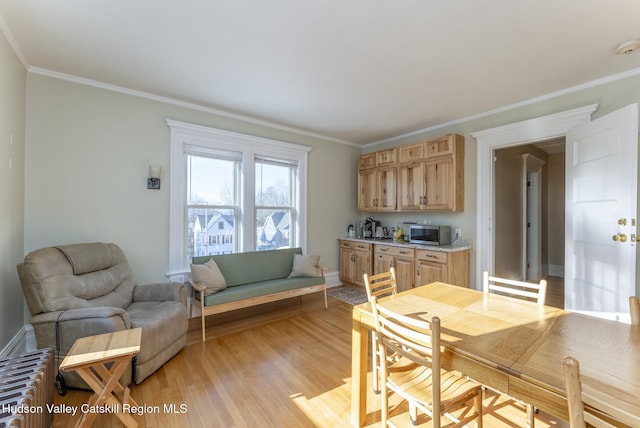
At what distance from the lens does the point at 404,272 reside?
397 cm

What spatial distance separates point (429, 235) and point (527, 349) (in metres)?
2.92

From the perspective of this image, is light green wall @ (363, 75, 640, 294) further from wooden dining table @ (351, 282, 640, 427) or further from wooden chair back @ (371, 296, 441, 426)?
wooden chair back @ (371, 296, 441, 426)

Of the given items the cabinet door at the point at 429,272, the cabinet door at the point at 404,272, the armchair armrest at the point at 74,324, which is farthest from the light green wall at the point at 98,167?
the cabinet door at the point at 429,272

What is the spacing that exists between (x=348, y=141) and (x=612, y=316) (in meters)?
4.06

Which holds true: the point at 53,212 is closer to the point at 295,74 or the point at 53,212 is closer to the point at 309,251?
the point at 295,74

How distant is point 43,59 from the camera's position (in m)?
2.50

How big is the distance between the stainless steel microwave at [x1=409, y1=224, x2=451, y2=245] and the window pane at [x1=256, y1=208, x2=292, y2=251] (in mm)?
1931

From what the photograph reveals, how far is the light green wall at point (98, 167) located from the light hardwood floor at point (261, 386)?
1341mm

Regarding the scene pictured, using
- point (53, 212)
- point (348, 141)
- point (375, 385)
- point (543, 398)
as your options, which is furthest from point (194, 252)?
point (543, 398)

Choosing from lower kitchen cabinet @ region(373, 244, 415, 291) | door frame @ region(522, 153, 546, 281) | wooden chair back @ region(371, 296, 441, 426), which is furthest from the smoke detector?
door frame @ region(522, 153, 546, 281)

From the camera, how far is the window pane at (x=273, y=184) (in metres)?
4.17

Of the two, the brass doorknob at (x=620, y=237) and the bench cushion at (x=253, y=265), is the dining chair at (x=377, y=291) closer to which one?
the brass doorknob at (x=620, y=237)

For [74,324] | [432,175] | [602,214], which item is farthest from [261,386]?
[432,175]

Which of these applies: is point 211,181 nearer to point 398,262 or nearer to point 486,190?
point 398,262
